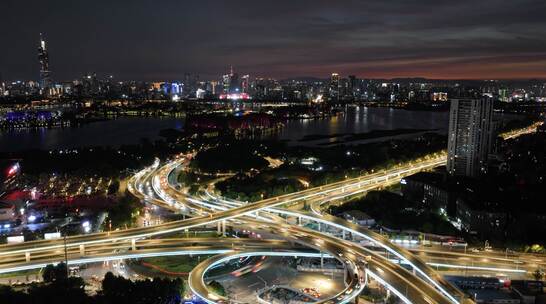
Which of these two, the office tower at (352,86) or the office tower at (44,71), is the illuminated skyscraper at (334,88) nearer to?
the office tower at (352,86)

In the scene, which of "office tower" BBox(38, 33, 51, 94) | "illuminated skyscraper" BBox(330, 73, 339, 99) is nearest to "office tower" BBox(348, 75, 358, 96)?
"illuminated skyscraper" BBox(330, 73, 339, 99)

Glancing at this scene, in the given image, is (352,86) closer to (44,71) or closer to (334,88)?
(334,88)

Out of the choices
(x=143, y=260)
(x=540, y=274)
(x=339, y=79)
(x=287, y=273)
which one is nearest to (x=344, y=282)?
(x=287, y=273)

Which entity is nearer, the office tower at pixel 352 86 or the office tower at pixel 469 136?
the office tower at pixel 469 136

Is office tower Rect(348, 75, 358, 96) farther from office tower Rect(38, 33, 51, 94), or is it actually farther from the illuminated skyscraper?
office tower Rect(38, 33, 51, 94)

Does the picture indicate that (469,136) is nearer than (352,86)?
Yes

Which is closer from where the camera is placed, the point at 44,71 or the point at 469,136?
the point at 469,136

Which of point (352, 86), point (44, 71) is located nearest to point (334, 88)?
point (352, 86)

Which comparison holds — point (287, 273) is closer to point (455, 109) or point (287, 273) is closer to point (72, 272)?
point (72, 272)

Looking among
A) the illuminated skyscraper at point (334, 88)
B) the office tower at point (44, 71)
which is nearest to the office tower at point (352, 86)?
the illuminated skyscraper at point (334, 88)

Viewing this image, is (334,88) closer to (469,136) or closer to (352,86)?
(352,86)
